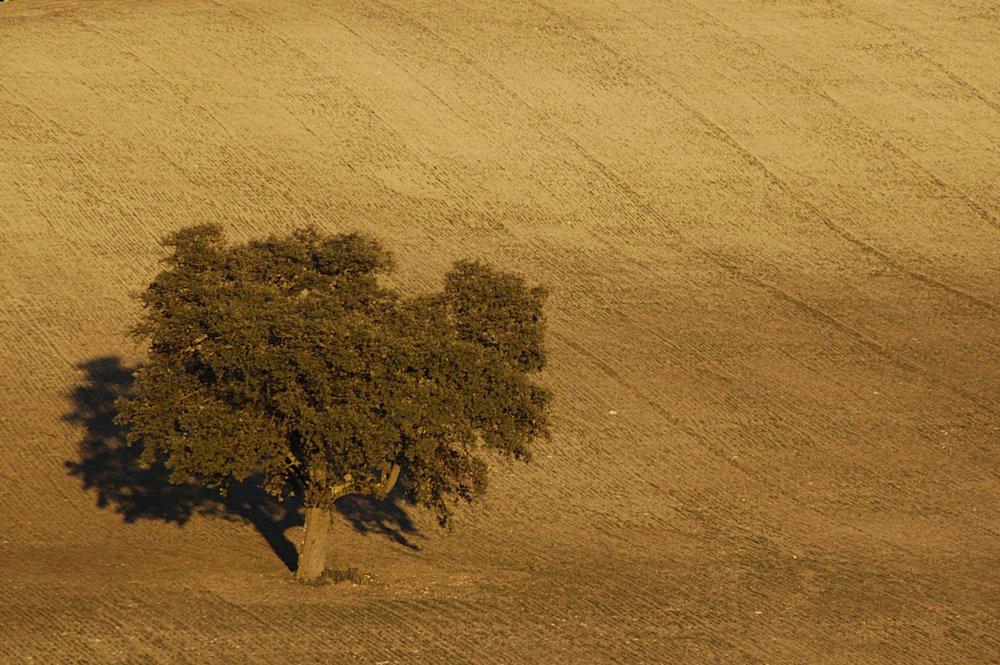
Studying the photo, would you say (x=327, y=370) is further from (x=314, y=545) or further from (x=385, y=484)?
(x=314, y=545)

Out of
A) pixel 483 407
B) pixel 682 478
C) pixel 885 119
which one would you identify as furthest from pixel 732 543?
pixel 885 119

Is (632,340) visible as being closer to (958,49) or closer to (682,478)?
(682,478)

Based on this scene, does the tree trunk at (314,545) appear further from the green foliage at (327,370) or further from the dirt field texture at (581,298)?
the green foliage at (327,370)

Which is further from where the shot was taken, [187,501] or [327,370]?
[187,501]

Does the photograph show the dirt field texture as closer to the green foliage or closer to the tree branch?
the tree branch

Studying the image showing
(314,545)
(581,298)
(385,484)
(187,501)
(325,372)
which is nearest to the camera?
(325,372)

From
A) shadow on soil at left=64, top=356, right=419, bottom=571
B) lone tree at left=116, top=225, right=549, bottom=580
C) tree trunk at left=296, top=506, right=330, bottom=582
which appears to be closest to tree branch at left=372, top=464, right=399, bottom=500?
lone tree at left=116, top=225, right=549, bottom=580

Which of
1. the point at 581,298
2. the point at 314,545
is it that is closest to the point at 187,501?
the point at 314,545
